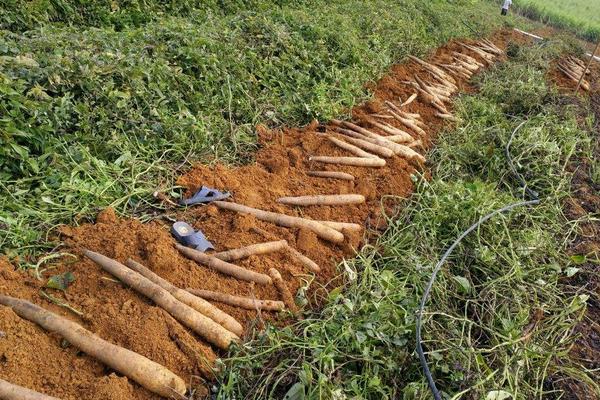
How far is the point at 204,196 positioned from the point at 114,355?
4.58 ft

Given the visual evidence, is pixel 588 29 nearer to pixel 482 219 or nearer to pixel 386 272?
pixel 482 219

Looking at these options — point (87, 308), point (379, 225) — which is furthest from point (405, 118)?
point (87, 308)

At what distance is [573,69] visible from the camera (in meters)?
9.34

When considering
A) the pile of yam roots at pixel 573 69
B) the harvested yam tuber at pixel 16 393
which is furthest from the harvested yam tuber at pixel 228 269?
the pile of yam roots at pixel 573 69

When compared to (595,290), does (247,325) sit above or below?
below

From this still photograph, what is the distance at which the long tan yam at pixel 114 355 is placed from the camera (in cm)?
211

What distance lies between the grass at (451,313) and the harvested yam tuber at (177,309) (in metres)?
0.12

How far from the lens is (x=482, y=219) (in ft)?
11.4

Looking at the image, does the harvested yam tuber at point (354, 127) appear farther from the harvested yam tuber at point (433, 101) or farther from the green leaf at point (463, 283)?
the green leaf at point (463, 283)

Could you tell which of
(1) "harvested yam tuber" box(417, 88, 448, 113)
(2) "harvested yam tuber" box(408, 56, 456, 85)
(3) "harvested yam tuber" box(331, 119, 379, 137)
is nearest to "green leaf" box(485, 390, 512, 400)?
(3) "harvested yam tuber" box(331, 119, 379, 137)

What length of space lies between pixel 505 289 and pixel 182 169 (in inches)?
102

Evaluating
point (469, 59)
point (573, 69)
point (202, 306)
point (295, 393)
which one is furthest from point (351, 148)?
point (573, 69)

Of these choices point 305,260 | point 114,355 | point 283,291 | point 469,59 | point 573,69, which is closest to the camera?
point 114,355

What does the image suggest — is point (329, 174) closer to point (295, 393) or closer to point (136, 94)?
point (136, 94)
